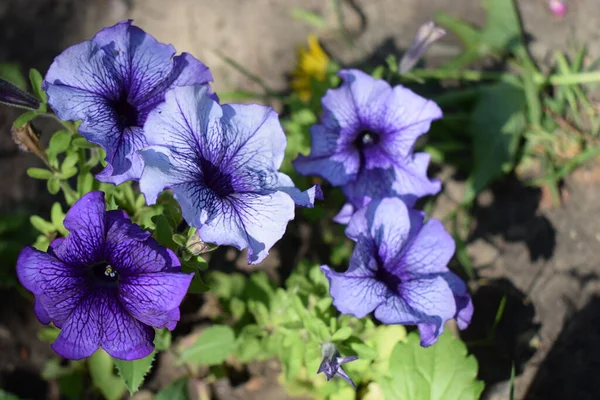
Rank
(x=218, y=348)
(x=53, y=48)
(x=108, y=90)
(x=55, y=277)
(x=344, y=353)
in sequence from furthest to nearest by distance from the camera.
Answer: (x=53, y=48), (x=218, y=348), (x=344, y=353), (x=108, y=90), (x=55, y=277)

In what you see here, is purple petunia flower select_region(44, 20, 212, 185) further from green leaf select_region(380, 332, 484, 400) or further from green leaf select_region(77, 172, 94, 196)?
green leaf select_region(380, 332, 484, 400)

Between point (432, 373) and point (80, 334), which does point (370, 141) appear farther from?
point (80, 334)

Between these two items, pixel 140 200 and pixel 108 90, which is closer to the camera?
pixel 108 90

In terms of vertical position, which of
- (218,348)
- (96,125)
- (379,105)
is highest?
(96,125)

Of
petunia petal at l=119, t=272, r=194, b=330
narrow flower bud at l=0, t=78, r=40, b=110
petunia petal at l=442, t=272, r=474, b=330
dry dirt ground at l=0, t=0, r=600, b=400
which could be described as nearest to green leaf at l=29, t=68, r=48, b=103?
narrow flower bud at l=0, t=78, r=40, b=110

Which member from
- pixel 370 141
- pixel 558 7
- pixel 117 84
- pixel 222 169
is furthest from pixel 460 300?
pixel 558 7

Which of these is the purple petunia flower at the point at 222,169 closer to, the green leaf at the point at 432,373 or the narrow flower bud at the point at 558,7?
the green leaf at the point at 432,373

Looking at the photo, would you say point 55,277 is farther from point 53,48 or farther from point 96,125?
point 53,48

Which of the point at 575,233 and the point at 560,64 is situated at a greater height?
the point at 560,64

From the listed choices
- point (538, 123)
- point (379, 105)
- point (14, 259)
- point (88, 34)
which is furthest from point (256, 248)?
point (88, 34)
